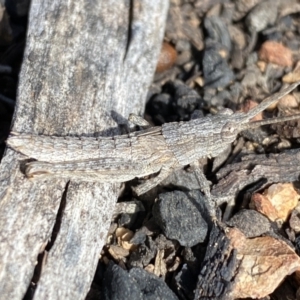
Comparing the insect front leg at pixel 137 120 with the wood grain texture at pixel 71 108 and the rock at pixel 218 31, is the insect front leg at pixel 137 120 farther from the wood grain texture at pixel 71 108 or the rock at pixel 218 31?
the rock at pixel 218 31

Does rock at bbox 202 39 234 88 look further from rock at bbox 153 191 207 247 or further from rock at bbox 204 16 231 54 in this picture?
rock at bbox 153 191 207 247

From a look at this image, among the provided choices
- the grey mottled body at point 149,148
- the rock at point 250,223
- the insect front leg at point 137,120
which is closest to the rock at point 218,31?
the grey mottled body at point 149,148

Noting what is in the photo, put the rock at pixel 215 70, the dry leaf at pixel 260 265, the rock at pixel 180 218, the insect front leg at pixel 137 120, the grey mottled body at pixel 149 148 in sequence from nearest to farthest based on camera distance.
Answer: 1. the dry leaf at pixel 260 265
2. the rock at pixel 180 218
3. the grey mottled body at pixel 149 148
4. the insect front leg at pixel 137 120
5. the rock at pixel 215 70

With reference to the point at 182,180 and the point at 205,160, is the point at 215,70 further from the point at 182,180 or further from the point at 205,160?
the point at 182,180

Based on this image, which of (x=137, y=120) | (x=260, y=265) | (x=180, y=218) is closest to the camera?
(x=260, y=265)

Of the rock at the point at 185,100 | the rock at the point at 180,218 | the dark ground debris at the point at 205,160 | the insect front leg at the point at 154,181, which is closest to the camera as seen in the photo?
the dark ground debris at the point at 205,160

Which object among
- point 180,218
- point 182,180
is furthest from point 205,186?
point 180,218
